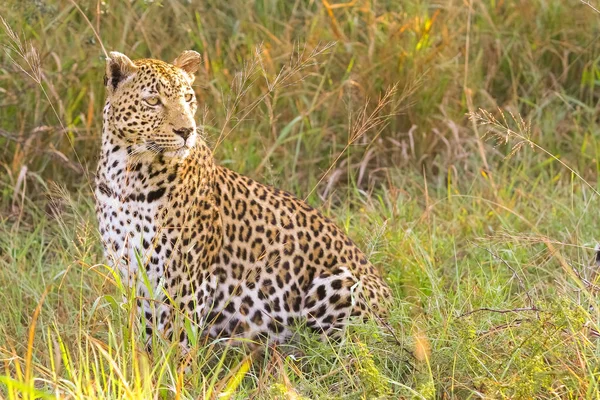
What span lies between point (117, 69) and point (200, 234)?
2.89 ft

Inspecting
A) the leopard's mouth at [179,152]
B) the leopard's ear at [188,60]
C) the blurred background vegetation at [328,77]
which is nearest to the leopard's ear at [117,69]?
the leopard's ear at [188,60]

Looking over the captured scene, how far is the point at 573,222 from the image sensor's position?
660 cm

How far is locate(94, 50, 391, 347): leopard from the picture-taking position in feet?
16.6

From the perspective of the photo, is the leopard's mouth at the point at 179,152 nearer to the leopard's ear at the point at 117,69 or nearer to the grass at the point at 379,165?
the grass at the point at 379,165

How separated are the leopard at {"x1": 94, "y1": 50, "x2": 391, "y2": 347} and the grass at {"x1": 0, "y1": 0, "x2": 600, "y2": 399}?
0.16 meters

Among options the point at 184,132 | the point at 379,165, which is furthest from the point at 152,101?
the point at 379,165

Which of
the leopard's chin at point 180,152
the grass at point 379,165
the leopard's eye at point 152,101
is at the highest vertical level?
the leopard's eye at point 152,101

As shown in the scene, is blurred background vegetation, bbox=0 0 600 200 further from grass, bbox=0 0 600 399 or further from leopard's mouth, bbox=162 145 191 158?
leopard's mouth, bbox=162 145 191 158

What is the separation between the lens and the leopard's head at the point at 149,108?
197 inches

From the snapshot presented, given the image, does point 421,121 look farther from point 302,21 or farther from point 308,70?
point 302,21

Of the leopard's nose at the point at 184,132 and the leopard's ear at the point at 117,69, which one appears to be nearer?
the leopard's nose at the point at 184,132

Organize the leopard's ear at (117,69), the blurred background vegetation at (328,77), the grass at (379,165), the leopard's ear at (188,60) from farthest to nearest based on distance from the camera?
the blurred background vegetation at (328,77) → the leopard's ear at (188,60) → the leopard's ear at (117,69) → the grass at (379,165)

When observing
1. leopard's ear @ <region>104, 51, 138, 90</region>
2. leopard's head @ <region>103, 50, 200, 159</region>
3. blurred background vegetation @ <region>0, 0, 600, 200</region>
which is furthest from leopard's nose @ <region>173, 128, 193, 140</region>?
blurred background vegetation @ <region>0, 0, 600, 200</region>

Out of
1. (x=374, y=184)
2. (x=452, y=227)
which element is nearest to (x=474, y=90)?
(x=374, y=184)
